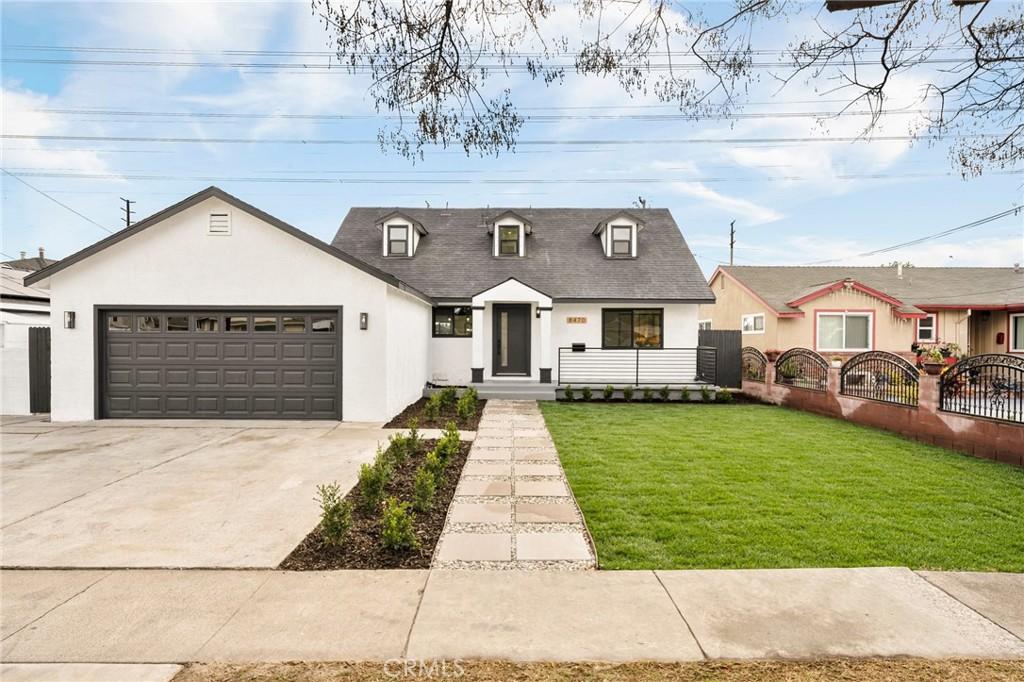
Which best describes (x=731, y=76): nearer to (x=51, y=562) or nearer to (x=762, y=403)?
(x=51, y=562)

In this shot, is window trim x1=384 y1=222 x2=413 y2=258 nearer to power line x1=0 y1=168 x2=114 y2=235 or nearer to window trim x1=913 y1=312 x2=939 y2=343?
window trim x1=913 y1=312 x2=939 y2=343

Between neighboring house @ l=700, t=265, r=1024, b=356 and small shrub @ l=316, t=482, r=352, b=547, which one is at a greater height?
neighboring house @ l=700, t=265, r=1024, b=356

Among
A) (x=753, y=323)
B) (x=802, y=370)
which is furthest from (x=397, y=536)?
(x=753, y=323)

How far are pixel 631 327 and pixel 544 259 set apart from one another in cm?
382

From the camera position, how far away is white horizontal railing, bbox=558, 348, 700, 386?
1571 centimetres

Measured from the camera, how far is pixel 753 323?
20.9m

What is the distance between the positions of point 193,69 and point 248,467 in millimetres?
12475

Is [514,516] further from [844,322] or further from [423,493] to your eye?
[844,322]

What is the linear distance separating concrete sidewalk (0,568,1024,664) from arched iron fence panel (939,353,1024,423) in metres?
5.22

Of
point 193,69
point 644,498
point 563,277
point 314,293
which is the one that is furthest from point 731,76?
point 193,69

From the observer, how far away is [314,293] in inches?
430

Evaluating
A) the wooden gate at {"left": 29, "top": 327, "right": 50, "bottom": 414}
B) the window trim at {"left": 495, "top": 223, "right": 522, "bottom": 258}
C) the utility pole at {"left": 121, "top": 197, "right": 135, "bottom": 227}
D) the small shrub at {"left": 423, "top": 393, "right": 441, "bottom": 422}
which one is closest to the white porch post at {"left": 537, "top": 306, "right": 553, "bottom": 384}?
the window trim at {"left": 495, "top": 223, "right": 522, "bottom": 258}

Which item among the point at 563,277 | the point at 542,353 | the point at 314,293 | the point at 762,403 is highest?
the point at 563,277

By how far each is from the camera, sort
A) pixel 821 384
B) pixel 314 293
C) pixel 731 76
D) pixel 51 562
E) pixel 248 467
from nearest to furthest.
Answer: pixel 51 562 → pixel 731 76 → pixel 248 467 → pixel 314 293 → pixel 821 384
